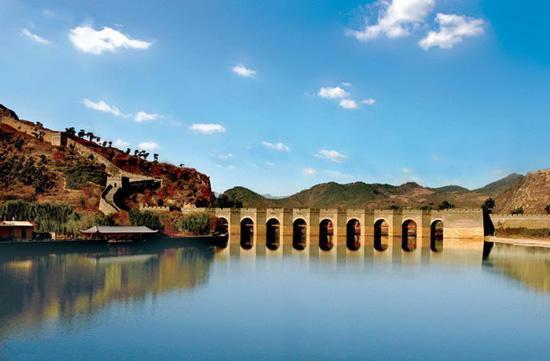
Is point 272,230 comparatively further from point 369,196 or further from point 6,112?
point 369,196

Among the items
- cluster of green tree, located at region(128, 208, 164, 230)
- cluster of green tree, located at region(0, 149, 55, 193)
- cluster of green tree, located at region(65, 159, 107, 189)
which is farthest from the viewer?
cluster of green tree, located at region(65, 159, 107, 189)

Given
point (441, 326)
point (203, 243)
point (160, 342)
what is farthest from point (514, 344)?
point (203, 243)

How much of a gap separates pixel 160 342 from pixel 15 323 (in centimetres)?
651

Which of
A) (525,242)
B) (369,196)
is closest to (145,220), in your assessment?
(525,242)

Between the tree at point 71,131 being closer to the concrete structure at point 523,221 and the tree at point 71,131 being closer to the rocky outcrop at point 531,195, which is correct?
the concrete structure at point 523,221

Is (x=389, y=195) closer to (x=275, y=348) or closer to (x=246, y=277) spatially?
(x=246, y=277)

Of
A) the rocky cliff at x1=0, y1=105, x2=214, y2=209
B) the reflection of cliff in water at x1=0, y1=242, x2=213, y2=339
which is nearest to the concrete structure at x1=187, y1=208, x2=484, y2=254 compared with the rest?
the rocky cliff at x1=0, y1=105, x2=214, y2=209

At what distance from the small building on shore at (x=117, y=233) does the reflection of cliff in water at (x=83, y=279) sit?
2.82 meters

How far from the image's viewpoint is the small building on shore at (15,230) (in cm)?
4681

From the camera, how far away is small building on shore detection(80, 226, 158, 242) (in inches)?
2060

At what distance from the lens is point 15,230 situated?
156ft

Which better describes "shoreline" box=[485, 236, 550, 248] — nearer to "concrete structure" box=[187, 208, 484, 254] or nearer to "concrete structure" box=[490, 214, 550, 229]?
"concrete structure" box=[187, 208, 484, 254]

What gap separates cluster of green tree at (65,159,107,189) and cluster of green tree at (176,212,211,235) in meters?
14.8

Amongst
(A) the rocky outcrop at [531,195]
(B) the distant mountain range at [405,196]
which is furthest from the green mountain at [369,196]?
(A) the rocky outcrop at [531,195]
